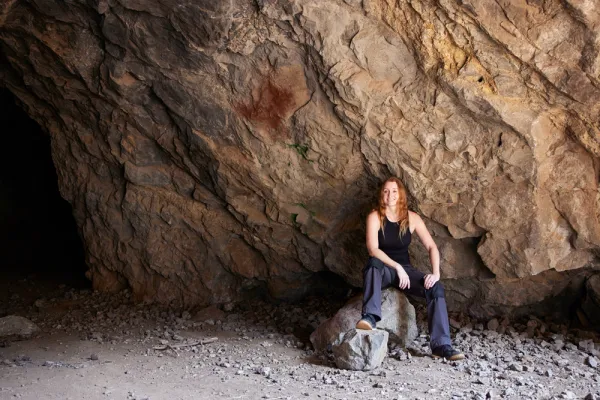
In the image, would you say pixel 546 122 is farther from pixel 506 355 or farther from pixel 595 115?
pixel 506 355

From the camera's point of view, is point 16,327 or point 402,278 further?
point 16,327

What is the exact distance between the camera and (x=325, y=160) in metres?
5.17

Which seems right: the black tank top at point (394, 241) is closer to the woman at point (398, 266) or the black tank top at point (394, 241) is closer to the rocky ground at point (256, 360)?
the woman at point (398, 266)

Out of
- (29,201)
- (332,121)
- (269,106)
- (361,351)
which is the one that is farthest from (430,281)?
(29,201)

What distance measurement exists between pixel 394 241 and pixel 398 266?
0.23 metres

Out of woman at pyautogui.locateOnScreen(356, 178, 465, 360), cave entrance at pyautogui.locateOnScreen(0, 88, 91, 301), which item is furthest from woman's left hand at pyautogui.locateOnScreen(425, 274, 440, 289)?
cave entrance at pyautogui.locateOnScreen(0, 88, 91, 301)

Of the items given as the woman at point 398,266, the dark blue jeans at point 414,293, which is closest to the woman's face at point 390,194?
the woman at point 398,266

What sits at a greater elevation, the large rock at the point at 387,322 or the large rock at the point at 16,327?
the large rock at the point at 387,322

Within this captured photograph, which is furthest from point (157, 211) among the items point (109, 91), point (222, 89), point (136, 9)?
point (136, 9)

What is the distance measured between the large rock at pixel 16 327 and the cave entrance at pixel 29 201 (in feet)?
8.46

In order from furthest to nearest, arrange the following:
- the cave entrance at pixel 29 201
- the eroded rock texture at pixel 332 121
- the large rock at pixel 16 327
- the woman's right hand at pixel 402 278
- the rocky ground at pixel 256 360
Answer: the cave entrance at pixel 29 201 < the large rock at pixel 16 327 < the woman's right hand at pixel 402 278 < the eroded rock texture at pixel 332 121 < the rocky ground at pixel 256 360

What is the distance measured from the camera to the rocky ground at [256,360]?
13.7 feet

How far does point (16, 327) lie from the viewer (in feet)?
19.3

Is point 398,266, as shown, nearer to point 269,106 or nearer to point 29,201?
point 269,106
